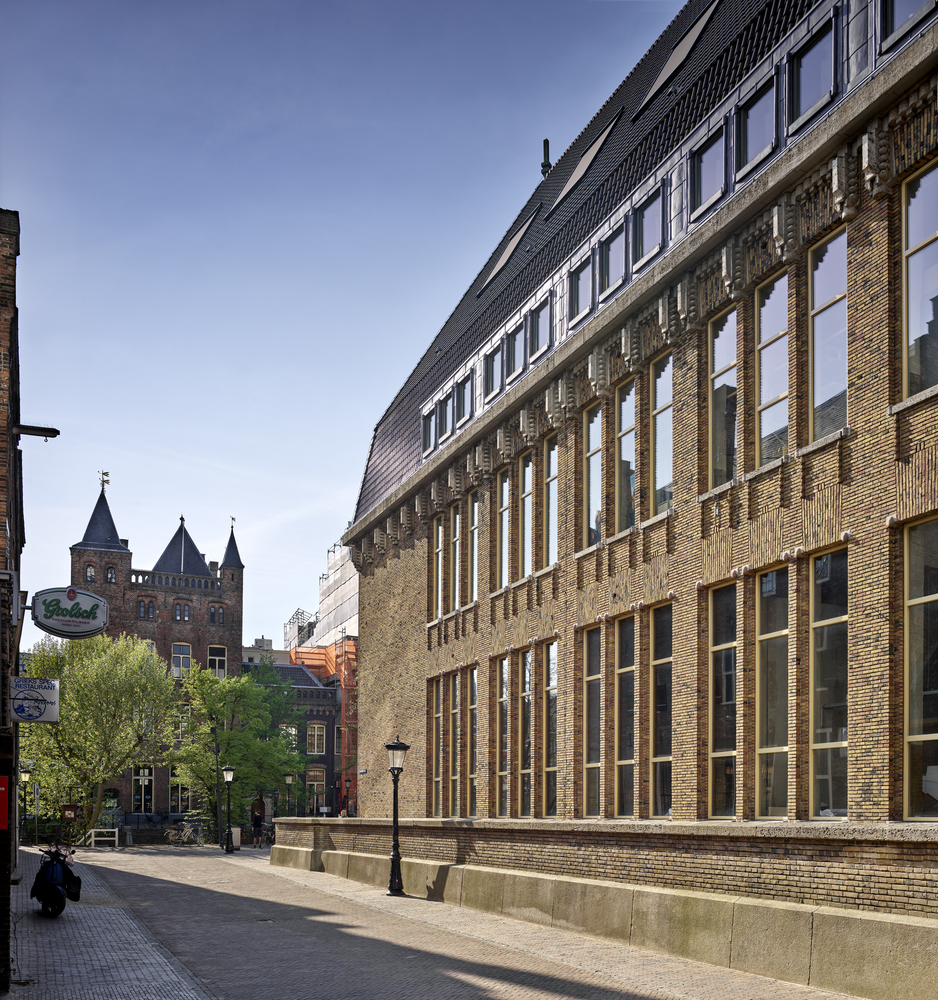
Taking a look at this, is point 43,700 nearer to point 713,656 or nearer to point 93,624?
point 93,624

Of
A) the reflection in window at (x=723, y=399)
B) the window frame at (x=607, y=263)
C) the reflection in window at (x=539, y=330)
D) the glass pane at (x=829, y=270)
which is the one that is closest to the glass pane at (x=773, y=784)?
the reflection in window at (x=723, y=399)

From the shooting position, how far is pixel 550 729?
79.1ft

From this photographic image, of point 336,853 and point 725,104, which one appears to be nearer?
point 725,104

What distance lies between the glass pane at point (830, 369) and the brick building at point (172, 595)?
219 feet

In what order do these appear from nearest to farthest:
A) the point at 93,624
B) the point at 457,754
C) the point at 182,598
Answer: the point at 93,624
the point at 457,754
the point at 182,598

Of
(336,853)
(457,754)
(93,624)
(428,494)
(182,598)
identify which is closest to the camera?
(93,624)

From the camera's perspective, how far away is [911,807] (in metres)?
13.6

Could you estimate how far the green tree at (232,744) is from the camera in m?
64.1

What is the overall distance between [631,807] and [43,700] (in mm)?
9442

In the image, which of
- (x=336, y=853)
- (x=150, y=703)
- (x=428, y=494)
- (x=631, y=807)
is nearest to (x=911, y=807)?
(x=631, y=807)

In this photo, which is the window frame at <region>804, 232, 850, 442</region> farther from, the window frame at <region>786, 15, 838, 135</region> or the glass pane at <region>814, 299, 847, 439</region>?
the window frame at <region>786, 15, 838, 135</region>

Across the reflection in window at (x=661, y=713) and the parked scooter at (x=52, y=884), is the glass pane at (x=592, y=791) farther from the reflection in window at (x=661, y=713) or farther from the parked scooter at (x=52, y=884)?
the parked scooter at (x=52, y=884)

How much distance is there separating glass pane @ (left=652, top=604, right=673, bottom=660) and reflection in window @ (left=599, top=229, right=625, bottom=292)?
6.20 m

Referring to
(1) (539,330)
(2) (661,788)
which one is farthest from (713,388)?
(1) (539,330)
